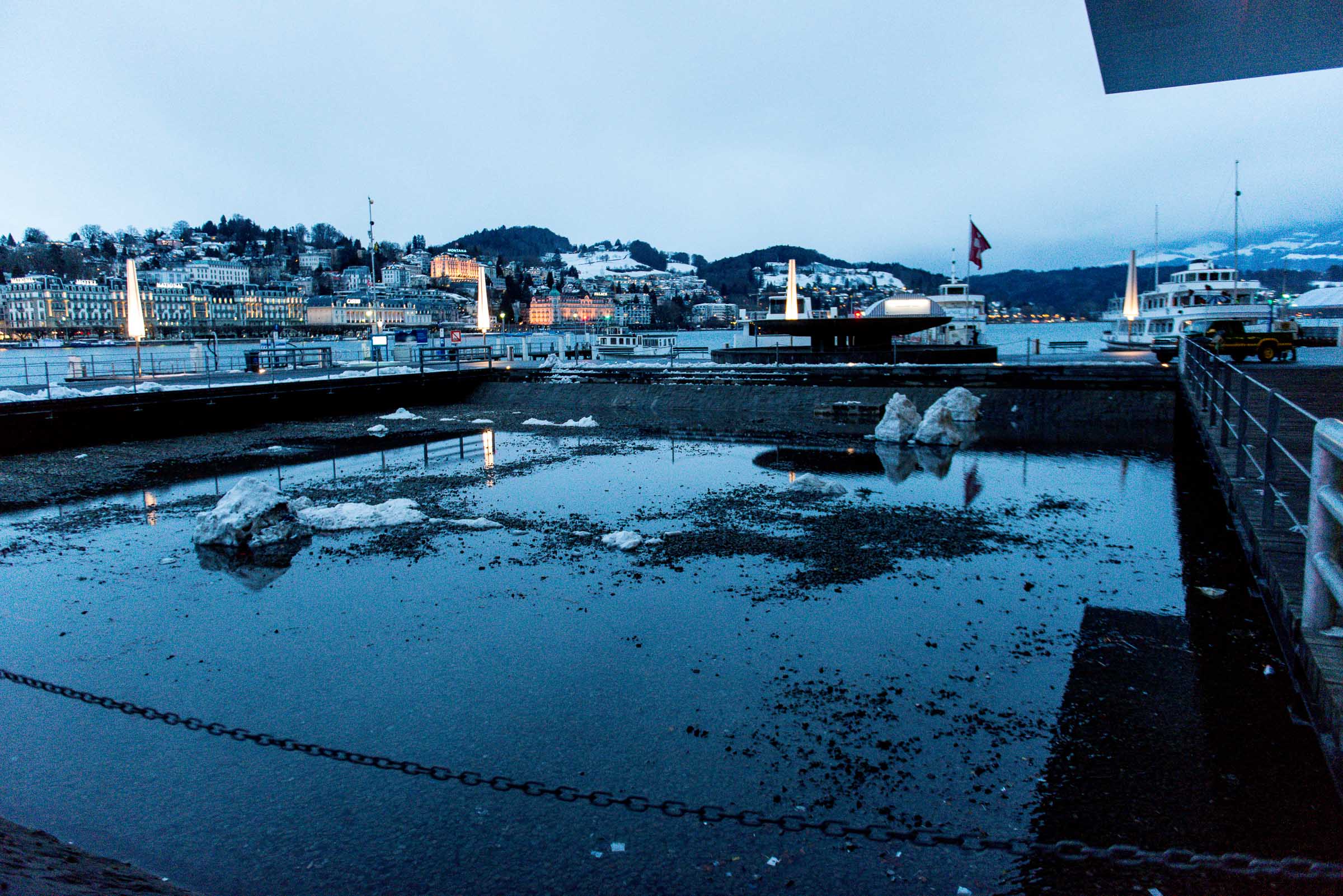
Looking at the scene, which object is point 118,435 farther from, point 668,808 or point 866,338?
point 866,338

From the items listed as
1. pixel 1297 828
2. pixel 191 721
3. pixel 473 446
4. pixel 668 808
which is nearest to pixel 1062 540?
pixel 1297 828

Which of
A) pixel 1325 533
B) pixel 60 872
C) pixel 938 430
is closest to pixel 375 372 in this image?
pixel 938 430

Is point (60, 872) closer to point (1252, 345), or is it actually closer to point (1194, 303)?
point (1252, 345)

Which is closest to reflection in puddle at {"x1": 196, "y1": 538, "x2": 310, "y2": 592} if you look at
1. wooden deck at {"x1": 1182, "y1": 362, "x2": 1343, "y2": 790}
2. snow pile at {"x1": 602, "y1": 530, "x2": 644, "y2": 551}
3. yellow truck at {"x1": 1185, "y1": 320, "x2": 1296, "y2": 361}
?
snow pile at {"x1": 602, "y1": 530, "x2": 644, "y2": 551}

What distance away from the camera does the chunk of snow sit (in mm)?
20516

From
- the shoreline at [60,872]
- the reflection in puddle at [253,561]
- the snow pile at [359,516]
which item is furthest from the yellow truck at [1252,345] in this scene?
the shoreline at [60,872]

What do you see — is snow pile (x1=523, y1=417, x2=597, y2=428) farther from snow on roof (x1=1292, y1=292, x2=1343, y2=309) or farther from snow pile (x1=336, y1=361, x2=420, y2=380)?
snow on roof (x1=1292, y1=292, x2=1343, y2=309)

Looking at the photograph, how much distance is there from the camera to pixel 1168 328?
61.1m

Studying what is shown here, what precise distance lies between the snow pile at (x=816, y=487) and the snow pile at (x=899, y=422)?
247 inches

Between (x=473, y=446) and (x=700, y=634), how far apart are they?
1448 centimetres

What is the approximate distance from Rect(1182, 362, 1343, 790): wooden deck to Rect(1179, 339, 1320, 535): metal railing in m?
0.02

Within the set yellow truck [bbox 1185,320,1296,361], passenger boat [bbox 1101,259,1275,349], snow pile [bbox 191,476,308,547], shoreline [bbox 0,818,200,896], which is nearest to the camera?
shoreline [bbox 0,818,200,896]

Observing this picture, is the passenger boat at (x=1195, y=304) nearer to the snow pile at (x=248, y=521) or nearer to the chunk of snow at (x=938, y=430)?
the chunk of snow at (x=938, y=430)

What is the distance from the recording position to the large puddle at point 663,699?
4.50 metres
